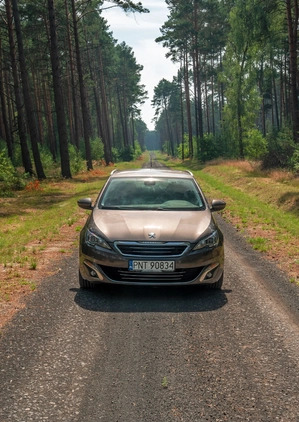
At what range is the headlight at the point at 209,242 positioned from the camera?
562cm

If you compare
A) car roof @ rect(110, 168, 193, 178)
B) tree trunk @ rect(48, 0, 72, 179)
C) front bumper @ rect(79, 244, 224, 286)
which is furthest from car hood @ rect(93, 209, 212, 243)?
tree trunk @ rect(48, 0, 72, 179)

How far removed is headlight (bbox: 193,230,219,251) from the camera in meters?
5.62

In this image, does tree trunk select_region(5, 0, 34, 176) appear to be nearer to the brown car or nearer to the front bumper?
the brown car

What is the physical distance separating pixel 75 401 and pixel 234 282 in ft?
12.4

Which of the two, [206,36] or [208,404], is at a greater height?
[206,36]

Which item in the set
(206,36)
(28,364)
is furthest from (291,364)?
(206,36)

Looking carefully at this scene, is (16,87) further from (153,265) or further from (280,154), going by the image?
(153,265)

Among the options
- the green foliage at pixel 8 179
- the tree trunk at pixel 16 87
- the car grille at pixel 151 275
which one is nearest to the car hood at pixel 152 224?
the car grille at pixel 151 275

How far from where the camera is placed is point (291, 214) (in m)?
13.2

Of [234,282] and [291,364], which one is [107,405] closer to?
[291,364]

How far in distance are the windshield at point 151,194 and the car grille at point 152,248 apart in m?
1.15

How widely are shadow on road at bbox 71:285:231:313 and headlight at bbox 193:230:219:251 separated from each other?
2.40ft

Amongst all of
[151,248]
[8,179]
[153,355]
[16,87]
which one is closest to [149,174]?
[151,248]

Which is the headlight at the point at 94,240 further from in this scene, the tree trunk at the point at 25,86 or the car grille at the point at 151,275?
the tree trunk at the point at 25,86
